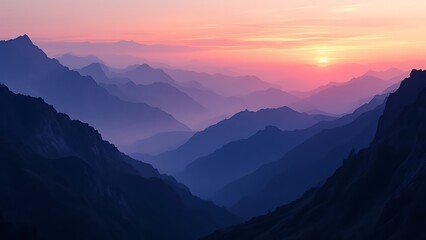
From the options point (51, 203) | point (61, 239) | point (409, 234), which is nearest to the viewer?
point (409, 234)

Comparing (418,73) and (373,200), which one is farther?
(418,73)

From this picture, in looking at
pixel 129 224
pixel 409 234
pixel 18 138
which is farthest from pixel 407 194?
pixel 18 138

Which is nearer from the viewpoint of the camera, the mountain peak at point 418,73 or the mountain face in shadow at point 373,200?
the mountain face in shadow at point 373,200

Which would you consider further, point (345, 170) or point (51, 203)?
point (51, 203)

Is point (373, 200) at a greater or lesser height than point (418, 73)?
lesser

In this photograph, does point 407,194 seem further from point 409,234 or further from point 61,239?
point 61,239

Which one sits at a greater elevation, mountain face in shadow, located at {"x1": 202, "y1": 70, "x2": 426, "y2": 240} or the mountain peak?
the mountain peak

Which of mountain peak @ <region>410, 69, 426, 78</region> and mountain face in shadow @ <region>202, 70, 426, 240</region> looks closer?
mountain face in shadow @ <region>202, 70, 426, 240</region>

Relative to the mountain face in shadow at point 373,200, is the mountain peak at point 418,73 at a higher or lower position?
higher
